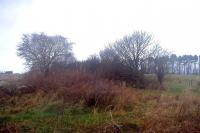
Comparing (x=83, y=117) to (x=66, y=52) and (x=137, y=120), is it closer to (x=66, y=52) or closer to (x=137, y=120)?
(x=137, y=120)

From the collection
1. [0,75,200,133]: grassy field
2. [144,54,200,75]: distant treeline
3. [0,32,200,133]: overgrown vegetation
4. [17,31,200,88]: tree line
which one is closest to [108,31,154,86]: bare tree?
[17,31,200,88]: tree line

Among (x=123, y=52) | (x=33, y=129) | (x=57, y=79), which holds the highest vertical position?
(x=123, y=52)

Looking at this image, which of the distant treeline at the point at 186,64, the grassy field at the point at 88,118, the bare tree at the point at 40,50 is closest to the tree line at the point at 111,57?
the bare tree at the point at 40,50

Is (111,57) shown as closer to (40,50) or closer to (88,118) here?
(40,50)

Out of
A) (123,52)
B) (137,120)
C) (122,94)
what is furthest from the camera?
(123,52)

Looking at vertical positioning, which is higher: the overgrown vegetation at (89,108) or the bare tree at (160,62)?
the bare tree at (160,62)

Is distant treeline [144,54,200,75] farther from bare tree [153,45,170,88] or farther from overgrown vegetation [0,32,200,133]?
overgrown vegetation [0,32,200,133]

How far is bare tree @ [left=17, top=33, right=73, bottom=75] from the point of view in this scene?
47906mm

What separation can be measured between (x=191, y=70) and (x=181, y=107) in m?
86.3

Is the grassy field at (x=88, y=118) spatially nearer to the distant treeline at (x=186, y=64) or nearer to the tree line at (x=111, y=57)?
the tree line at (x=111, y=57)

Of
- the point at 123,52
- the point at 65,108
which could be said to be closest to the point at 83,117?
the point at 65,108

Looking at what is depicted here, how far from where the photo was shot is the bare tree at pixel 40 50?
4791 centimetres

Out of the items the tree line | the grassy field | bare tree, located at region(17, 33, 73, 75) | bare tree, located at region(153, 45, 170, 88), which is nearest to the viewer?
the grassy field

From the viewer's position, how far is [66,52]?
53.1m
